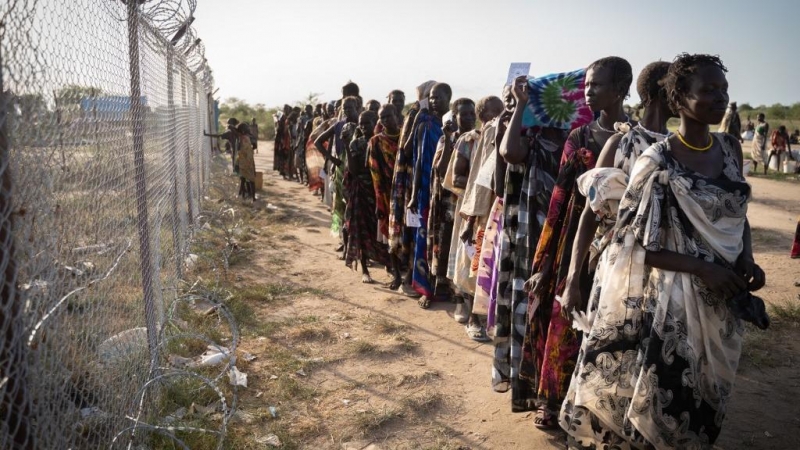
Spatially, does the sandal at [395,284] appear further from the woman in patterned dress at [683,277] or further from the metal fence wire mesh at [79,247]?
the woman in patterned dress at [683,277]

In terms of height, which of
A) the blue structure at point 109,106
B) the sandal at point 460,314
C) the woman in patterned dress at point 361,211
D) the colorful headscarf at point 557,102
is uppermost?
the colorful headscarf at point 557,102

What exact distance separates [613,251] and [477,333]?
107 inches

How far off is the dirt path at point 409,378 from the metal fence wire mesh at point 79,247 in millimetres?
749

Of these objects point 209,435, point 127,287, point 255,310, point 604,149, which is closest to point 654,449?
point 604,149

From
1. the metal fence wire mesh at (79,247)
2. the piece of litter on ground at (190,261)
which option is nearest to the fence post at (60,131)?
the metal fence wire mesh at (79,247)

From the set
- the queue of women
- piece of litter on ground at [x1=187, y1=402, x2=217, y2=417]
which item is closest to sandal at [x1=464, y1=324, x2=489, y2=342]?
the queue of women

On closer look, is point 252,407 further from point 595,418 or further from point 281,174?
point 281,174

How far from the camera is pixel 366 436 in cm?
352

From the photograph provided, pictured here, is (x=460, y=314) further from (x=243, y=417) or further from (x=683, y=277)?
(x=683, y=277)

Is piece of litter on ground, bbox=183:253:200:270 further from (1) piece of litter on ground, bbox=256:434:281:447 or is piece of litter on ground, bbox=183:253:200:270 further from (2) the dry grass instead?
(1) piece of litter on ground, bbox=256:434:281:447

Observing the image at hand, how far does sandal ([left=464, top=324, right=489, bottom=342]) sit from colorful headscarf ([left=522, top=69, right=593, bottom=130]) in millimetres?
2218

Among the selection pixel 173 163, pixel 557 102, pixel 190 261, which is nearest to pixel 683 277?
pixel 557 102

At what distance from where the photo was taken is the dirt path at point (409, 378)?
3504 millimetres

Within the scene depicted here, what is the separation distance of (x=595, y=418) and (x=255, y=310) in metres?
3.89
